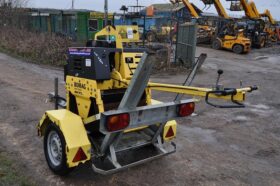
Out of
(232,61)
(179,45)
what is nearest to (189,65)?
(179,45)

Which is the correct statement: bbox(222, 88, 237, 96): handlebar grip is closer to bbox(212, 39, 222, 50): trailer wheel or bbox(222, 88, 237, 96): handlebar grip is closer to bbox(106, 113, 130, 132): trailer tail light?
bbox(106, 113, 130, 132): trailer tail light

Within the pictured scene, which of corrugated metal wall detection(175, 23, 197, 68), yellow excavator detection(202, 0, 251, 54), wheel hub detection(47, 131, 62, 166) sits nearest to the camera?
wheel hub detection(47, 131, 62, 166)

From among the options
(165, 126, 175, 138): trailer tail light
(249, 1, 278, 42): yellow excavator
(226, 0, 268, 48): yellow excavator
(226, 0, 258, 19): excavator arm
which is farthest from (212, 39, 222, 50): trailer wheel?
(165, 126, 175, 138): trailer tail light

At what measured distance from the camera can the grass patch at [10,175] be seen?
167 inches

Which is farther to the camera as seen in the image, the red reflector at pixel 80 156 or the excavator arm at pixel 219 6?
the excavator arm at pixel 219 6

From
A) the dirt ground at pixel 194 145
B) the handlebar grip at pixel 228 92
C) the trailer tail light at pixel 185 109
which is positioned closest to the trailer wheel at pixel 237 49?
the dirt ground at pixel 194 145

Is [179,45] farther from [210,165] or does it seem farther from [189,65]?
[210,165]

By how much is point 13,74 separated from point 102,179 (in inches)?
355

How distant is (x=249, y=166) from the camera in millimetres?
5145

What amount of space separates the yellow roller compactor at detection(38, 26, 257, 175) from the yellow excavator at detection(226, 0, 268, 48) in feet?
75.8

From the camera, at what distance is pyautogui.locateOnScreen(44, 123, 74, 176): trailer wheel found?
4.25 m

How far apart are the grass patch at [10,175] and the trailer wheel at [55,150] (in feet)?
1.20

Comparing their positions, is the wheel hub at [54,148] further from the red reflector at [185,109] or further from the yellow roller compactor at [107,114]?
the red reflector at [185,109]

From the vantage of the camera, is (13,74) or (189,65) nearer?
(13,74)
